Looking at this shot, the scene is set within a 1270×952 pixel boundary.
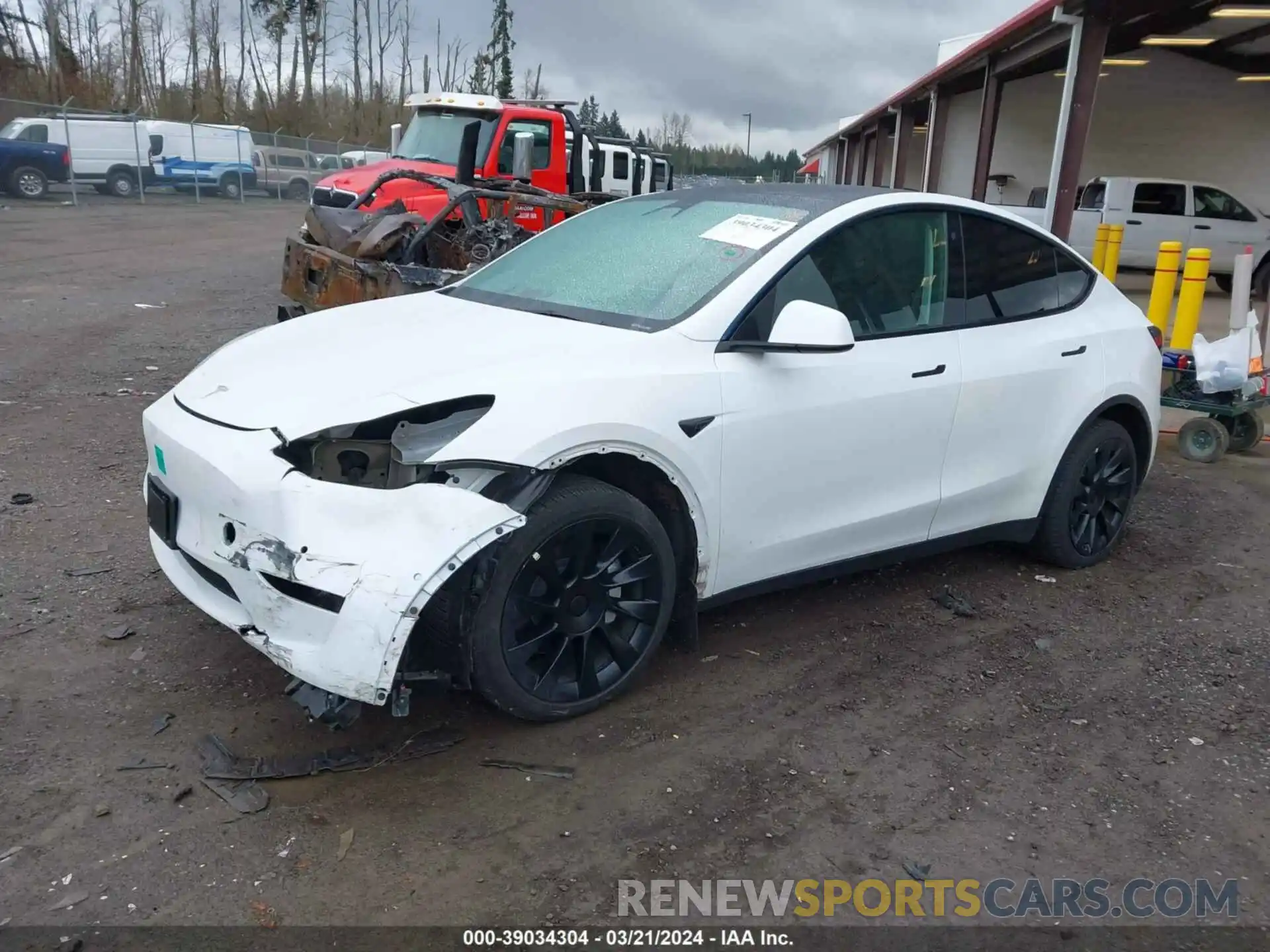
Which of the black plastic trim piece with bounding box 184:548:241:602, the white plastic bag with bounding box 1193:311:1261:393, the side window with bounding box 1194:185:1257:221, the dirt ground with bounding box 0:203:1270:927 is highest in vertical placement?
the side window with bounding box 1194:185:1257:221

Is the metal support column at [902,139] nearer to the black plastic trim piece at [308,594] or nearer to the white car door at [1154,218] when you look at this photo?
the white car door at [1154,218]

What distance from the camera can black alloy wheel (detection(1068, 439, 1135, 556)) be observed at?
15.4 ft

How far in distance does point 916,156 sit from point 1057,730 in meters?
28.6

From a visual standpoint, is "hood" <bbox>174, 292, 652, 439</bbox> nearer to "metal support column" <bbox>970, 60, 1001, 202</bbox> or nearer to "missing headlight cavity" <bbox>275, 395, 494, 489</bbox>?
"missing headlight cavity" <bbox>275, 395, 494, 489</bbox>

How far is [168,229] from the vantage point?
21.6 m

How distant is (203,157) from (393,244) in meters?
28.7

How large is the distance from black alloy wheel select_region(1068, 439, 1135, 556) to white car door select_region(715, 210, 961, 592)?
3.47 ft

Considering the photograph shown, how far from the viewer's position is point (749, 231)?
12.5 ft

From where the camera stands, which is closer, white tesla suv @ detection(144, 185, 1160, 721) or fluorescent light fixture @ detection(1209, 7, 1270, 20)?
white tesla suv @ detection(144, 185, 1160, 721)

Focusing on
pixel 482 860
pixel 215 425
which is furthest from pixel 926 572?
pixel 215 425

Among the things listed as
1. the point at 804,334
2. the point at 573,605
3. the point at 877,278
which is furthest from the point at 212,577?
the point at 877,278

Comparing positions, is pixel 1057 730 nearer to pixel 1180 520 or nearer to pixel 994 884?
pixel 994 884

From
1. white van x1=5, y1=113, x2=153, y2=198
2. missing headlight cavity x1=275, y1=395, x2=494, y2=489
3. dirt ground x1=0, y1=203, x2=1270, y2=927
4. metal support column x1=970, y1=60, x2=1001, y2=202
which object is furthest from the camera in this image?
white van x1=5, y1=113, x2=153, y2=198

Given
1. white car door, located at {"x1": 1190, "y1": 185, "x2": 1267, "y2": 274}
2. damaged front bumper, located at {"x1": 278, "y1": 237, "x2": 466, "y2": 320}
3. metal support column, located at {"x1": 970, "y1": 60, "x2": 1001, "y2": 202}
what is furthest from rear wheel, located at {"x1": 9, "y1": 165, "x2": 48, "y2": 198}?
white car door, located at {"x1": 1190, "y1": 185, "x2": 1267, "y2": 274}
